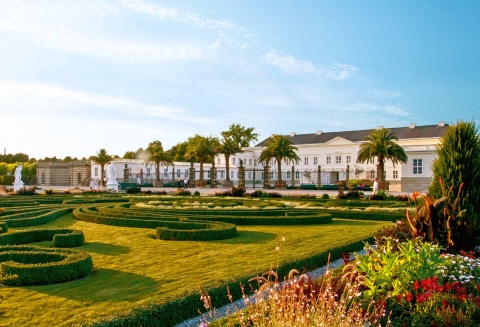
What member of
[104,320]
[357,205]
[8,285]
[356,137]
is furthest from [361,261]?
[356,137]

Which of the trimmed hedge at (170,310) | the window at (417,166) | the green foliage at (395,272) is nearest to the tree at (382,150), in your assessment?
the window at (417,166)

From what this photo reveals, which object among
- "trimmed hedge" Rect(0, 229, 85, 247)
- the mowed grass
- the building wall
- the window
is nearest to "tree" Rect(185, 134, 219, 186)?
the building wall

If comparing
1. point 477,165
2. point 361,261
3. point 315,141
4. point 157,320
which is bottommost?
point 157,320

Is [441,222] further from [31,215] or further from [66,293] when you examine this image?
A: [31,215]

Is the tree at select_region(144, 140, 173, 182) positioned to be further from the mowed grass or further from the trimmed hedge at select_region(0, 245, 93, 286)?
the trimmed hedge at select_region(0, 245, 93, 286)

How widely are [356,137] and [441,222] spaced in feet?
199

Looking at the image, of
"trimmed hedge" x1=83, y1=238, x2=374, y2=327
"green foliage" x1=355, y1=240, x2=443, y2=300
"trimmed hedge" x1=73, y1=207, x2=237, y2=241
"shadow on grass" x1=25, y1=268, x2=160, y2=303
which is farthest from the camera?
"trimmed hedge" x1=73, y1=207, x2=237, y2=241

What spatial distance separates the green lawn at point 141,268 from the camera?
585 centimetres

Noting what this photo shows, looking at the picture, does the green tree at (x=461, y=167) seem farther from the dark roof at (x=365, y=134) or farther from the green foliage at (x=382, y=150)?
the dark roof at (x=365, y=134)

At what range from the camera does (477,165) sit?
10203 millimetres

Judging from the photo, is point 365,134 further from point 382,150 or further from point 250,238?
point 250,238

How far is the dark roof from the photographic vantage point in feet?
197

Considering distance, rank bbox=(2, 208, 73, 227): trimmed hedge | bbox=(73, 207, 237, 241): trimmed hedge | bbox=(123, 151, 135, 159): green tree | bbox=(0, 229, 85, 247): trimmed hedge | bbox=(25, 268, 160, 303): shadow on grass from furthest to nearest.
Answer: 1. bbox=(123, 151, 135, 159): green tree
2. bbox=(2, 208, 73, 227): trimmed hedge
3. bbox=(73, 207, 237, 241): trimmed hedge
4. bbox=(0, 229, 85, 247): trimmed hedge
5. bbox=(25, 268, 160, 303): shadow on grass

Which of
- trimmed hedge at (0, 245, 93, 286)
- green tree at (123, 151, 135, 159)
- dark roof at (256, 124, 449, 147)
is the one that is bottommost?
trimmed hedge at (0, 245, 93, 286)
